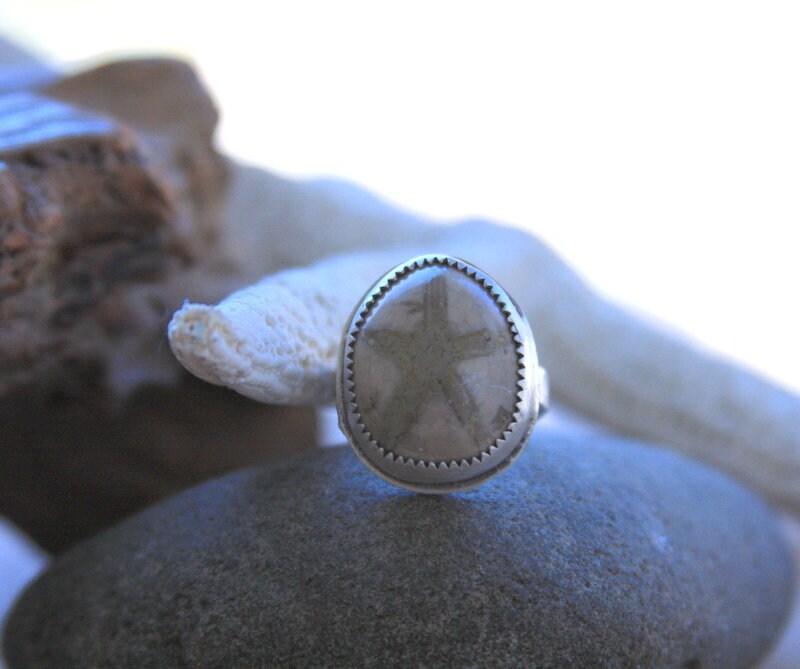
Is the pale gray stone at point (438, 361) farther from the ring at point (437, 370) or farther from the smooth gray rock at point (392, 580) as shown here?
the smooth gray rock at point (392, 580)

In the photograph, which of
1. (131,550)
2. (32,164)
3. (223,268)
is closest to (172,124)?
(223,268)

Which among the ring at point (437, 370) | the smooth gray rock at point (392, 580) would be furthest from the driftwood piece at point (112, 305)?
the ring at point (437, 370)

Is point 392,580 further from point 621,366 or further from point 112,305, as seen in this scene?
point 621,366

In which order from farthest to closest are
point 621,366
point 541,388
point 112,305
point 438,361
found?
point 621,366 < point 112,305 < point 541,388 < point 438,361

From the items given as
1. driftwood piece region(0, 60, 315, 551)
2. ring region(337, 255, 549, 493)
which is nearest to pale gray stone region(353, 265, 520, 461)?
ring region(337, 255, 549, 493)

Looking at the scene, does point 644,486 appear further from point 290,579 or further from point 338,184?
point 338,184

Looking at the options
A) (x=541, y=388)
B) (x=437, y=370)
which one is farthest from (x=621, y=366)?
(x=437, y=370)

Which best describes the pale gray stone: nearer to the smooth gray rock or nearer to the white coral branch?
the smooth gray rock
